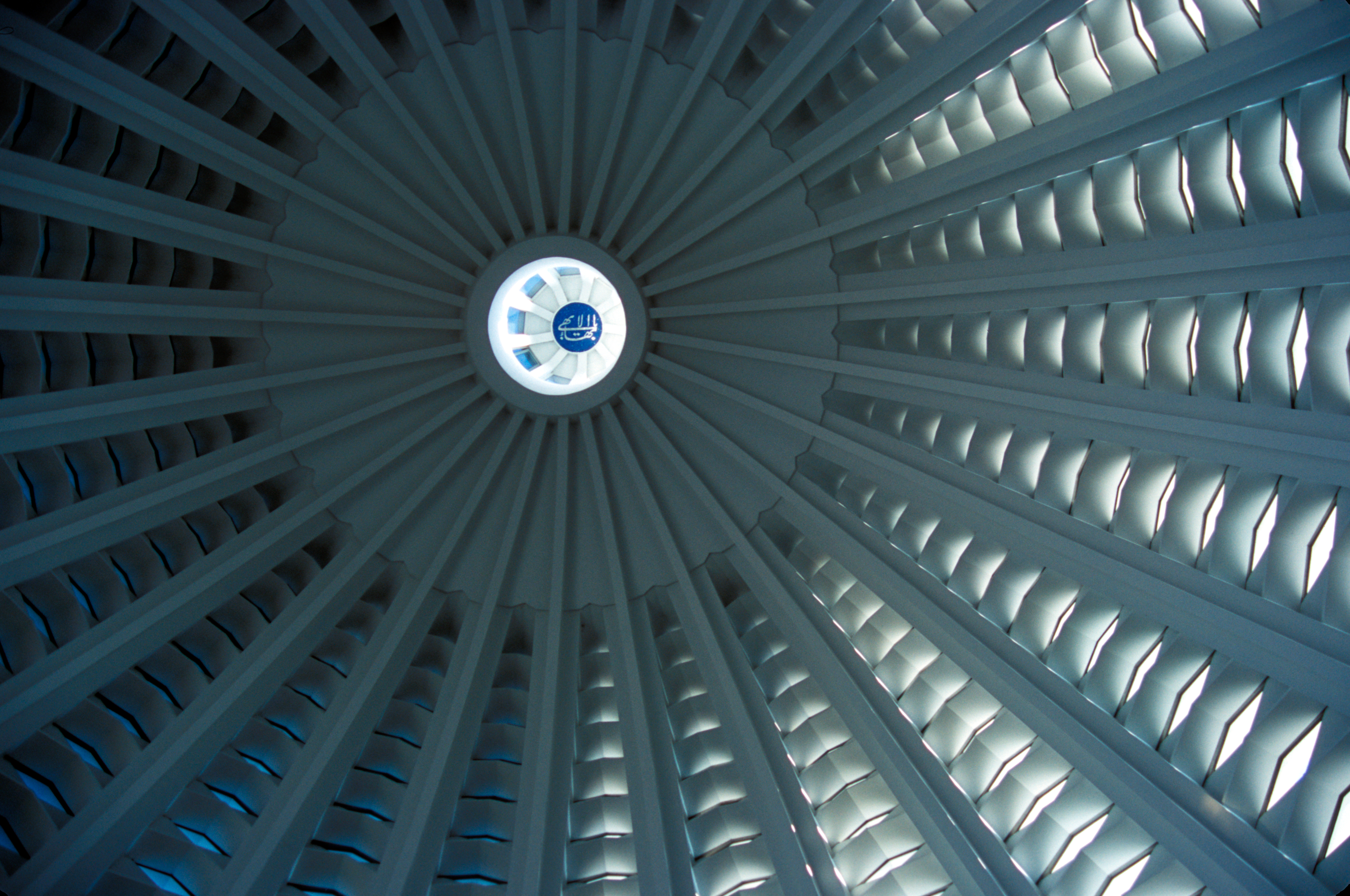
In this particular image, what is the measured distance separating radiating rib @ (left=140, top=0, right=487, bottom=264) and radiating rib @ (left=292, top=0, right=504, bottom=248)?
477mm

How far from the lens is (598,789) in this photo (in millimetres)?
14359

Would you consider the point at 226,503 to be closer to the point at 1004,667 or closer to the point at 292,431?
the point at 292,431

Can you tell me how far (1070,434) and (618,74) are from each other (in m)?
7.70

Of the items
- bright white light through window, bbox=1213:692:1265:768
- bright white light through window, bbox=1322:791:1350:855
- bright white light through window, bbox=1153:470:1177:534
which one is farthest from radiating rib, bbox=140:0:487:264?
bright white light through window, bbox=1322:791:1350:855

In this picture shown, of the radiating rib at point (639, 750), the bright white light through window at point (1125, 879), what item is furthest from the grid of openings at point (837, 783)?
the bright white light through window at point (1125, 879)

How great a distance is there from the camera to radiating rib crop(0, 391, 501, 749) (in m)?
12.3

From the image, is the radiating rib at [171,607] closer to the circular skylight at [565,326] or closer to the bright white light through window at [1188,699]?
the circular skylight at [565,326]

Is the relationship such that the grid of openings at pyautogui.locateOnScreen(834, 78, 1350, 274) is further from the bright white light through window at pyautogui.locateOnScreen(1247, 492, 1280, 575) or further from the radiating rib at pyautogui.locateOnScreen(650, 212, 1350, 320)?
the bright white light through window at pyautogui.locateOnScreen(1247, 492, 1280, 575)

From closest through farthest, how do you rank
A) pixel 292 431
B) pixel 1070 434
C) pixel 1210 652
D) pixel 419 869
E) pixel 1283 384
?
pixel 1283 384, pixel 1210 652, pixel 1070 434, pixel 419 869, pixel 292 431

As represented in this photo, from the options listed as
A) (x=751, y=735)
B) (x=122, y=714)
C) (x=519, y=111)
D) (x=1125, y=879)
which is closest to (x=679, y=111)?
(x=519, y=111)

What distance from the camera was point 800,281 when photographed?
13.7m

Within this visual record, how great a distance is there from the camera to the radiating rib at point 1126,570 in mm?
10070

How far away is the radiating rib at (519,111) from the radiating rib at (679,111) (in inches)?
40.8

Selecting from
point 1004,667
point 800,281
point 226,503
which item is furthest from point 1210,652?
point 226,503
